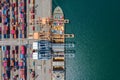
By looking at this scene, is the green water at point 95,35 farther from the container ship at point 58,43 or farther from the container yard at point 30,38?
the container yard at point 30,38

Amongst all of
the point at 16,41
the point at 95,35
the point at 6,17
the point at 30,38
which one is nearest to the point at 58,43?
the point at 30,38

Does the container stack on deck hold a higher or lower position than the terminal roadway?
higher

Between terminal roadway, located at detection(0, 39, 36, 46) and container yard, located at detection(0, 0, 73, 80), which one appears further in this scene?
terminal roadway, located at detection(0, 39, 36, 46)

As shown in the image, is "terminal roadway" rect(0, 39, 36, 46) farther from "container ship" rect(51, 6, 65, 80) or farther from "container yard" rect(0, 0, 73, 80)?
"container ship" rect(51, 6, 65, 80)

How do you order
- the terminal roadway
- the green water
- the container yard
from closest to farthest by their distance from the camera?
the green water, the container yard, the terminal roadway

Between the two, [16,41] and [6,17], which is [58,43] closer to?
[16,41]

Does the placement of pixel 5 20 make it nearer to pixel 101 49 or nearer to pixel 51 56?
pixel 51 56

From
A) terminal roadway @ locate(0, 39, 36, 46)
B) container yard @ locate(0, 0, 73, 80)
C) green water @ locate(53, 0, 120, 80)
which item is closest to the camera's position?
green water @ locate(53, 0, 120, 80)

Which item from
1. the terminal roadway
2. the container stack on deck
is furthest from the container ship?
the container stack on deck
